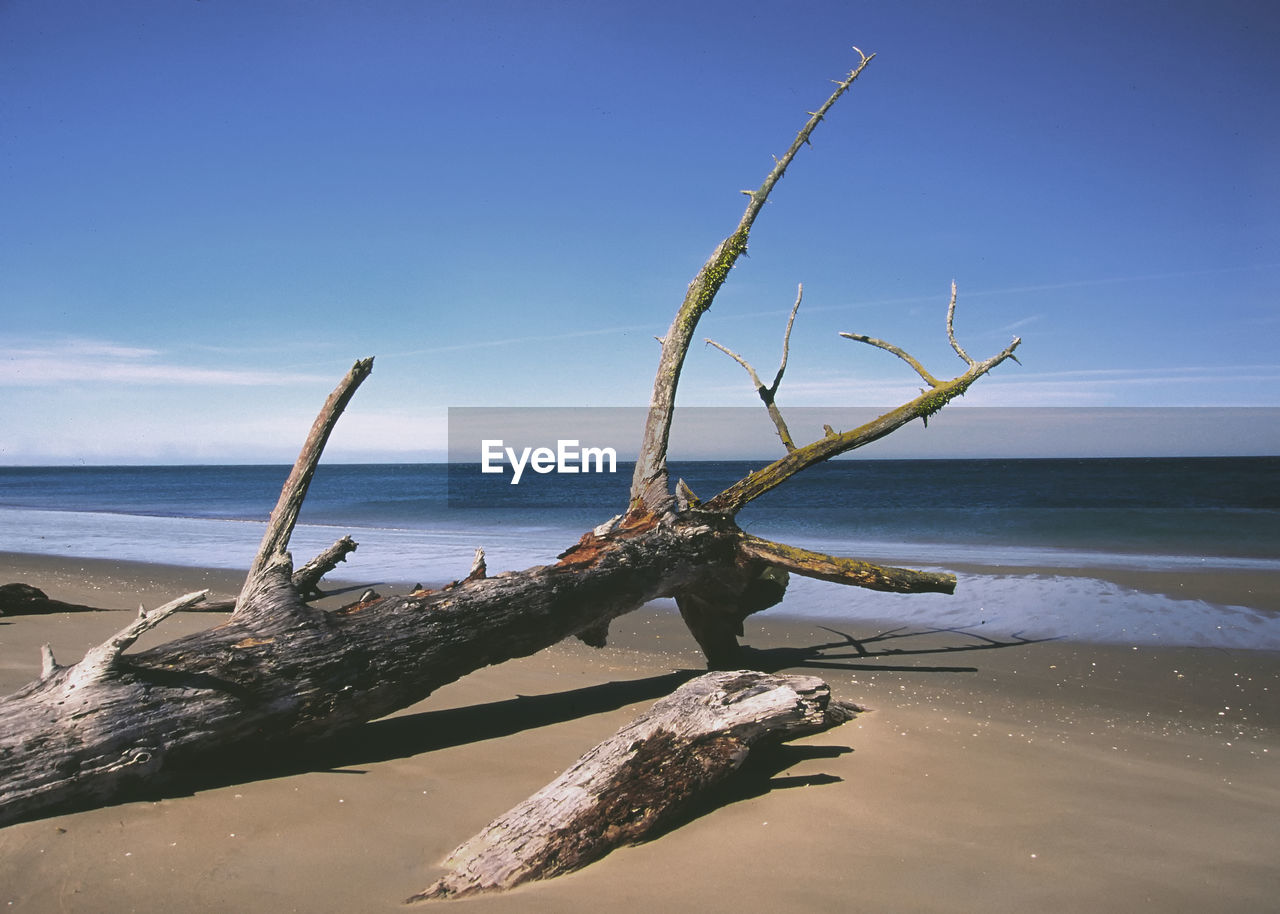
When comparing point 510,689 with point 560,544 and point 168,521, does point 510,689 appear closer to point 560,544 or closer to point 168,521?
point 560,544

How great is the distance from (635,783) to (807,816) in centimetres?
85

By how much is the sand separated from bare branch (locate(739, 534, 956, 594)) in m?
0.79

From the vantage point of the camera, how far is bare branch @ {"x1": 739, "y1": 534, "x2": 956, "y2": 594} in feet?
20.8

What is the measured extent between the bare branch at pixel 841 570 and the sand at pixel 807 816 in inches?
31.0

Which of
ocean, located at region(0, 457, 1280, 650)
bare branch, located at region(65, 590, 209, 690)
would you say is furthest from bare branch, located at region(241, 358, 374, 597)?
ocean, located at region(0, 457, 1280, 650)

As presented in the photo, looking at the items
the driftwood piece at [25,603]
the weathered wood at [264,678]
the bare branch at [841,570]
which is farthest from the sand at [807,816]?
the driftwood piece at [25,603]

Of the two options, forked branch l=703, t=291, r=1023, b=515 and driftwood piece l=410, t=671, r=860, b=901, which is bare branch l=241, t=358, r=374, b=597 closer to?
driftwood piece l=410, t=671, r=860, b=901

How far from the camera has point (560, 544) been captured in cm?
1770

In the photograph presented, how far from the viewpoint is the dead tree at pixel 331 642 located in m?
3.35

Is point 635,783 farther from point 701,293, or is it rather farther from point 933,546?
point 933,546

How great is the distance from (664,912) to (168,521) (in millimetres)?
25653

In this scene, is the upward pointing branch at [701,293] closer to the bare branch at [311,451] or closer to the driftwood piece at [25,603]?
the bare branch at [311,451]

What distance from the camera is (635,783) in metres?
3.34

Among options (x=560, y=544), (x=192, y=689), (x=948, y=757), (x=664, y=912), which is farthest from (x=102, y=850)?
(x=560, y=544)
